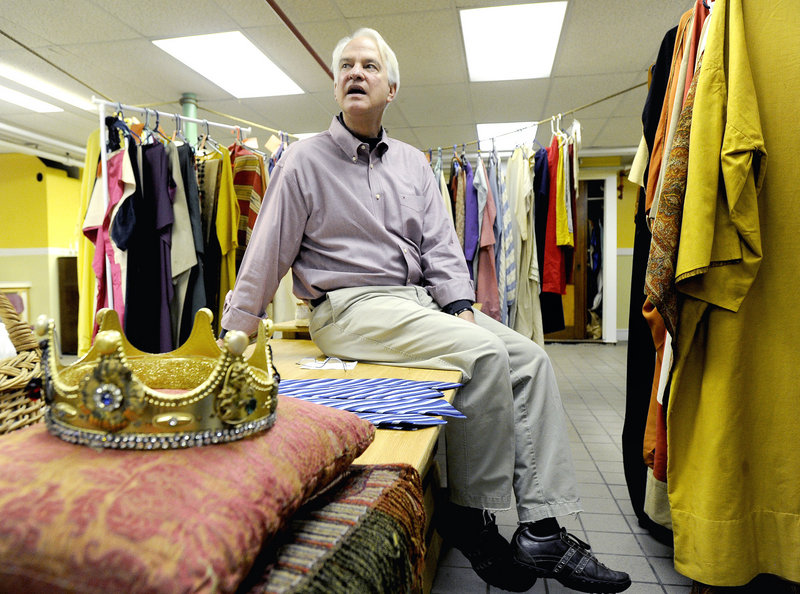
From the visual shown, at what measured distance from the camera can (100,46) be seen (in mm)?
3842

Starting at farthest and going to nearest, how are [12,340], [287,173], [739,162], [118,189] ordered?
[118,189], [287,173], [739,162], [12,340]

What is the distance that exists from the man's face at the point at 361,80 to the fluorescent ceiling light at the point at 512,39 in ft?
6.78

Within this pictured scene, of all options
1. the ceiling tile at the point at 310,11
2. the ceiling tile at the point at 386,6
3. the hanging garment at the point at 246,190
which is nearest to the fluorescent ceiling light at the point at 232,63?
the ceiling tile at the point at 310,11

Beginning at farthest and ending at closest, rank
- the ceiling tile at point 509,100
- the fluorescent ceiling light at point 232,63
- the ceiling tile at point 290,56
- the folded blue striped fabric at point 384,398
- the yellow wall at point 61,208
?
the yellow wall at point 61,208 → the ceiling tile at point 509,100 → the fluorescent ceiling light at point 232,63 → the ceiling tile at point 290,56 → the folded blue striped fabric at point 384,398

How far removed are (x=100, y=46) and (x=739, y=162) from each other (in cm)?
426

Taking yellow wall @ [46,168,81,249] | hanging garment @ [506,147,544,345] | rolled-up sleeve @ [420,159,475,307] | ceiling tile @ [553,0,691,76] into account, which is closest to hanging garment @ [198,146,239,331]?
rolled-up sleeve @ [420,159,475,307]

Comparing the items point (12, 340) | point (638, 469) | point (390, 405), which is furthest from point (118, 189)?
point (638, 469)

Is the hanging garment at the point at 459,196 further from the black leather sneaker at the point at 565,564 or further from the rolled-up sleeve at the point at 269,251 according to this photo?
the black leather sneaker at the point at 565,564

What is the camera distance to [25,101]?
17.4ft

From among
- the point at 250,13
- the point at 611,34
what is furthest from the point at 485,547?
the point at 611,34

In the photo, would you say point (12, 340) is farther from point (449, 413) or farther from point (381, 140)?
point (381, 140)

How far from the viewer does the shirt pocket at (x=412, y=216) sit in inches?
65.4

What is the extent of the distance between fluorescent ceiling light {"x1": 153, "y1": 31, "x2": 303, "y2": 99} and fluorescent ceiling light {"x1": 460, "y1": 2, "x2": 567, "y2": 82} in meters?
1.56

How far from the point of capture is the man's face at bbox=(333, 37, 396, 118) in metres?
1.61
